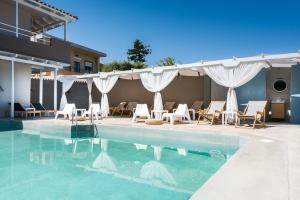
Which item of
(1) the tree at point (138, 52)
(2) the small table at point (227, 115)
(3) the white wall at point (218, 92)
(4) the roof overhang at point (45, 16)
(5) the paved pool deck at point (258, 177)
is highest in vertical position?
(1) the tree at point (138, 52)

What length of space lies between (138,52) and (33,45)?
27.6 meters

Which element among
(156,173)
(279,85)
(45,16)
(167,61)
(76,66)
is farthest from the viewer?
(167,61)

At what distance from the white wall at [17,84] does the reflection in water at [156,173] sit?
10489 mm

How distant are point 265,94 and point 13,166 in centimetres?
1001

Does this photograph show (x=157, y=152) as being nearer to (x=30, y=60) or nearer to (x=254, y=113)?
(x=254, y=113)

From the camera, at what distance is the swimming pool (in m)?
4.13

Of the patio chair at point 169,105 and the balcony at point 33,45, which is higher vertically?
the balcony at point 33,45

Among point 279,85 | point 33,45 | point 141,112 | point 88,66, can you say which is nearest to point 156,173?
point 141,112

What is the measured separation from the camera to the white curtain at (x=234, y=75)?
971 cm

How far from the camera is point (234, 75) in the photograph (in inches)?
392

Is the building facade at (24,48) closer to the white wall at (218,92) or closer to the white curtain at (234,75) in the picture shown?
the white wall at (218,92)

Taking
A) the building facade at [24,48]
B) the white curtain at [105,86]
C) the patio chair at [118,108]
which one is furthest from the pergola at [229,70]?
the building facade at [24,48]

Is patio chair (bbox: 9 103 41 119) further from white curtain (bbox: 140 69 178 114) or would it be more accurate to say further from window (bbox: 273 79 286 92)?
window (bbox: 273 79 286 92)

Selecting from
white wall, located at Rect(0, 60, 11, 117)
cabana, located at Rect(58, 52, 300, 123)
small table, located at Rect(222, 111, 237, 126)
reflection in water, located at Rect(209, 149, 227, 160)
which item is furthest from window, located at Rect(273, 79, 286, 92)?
white wall, located at Rect(0, 60, 11, 117)
